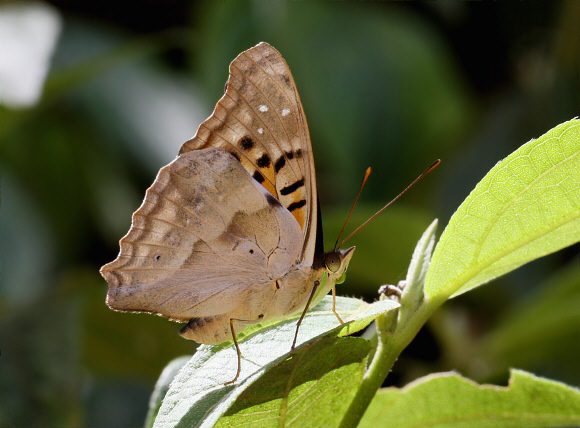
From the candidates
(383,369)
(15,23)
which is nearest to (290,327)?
(383,369)

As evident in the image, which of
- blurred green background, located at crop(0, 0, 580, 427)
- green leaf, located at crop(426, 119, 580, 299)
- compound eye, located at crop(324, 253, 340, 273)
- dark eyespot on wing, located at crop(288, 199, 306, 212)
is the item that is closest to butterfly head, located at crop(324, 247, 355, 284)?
compound eye, located at crop(324, 253, 340, 273)

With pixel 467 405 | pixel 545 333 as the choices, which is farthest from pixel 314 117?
pixel 467 405

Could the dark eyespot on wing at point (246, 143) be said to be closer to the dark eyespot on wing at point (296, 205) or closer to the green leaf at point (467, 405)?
the dark eyespot on wing at point (296, 205)

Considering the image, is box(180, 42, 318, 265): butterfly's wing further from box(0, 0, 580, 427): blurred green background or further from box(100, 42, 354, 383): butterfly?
box(0, 0, 580, 427): blurred green background

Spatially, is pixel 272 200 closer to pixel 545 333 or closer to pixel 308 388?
pixel 308 388

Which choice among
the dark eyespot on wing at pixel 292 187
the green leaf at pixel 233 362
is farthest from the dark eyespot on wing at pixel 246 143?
the green leaf at pixel 233 362

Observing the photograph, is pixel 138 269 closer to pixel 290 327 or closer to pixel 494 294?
pixel 290 327
